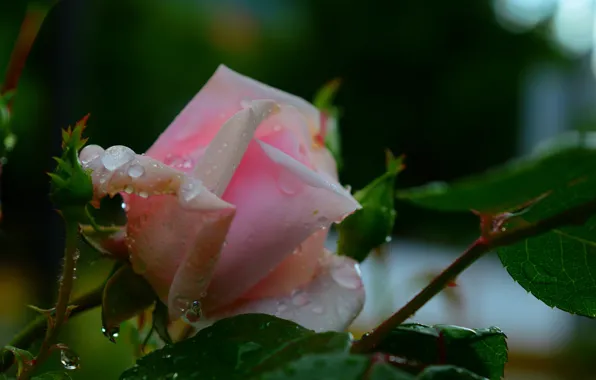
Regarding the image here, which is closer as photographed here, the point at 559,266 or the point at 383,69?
the point at 559,266

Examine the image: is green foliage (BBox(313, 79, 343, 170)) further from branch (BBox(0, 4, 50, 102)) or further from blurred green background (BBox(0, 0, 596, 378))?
blurred green background (BBox(0, 0, 596, 378))

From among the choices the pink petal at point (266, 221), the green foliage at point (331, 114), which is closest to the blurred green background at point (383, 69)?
the green foliage at point (331, 114)

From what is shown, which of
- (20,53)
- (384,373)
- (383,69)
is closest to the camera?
(384,373)

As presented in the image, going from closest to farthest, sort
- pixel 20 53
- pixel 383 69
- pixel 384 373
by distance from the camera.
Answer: pixel 384 373 → pixel 20 53 → pixel 383 69

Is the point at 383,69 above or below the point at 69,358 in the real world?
above

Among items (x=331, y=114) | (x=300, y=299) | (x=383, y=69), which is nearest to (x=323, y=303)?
(x=300, y=299)

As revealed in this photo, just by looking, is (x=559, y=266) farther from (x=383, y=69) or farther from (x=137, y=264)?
(x=383, y=69)

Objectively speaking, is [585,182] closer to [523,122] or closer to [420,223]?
[420,223]
